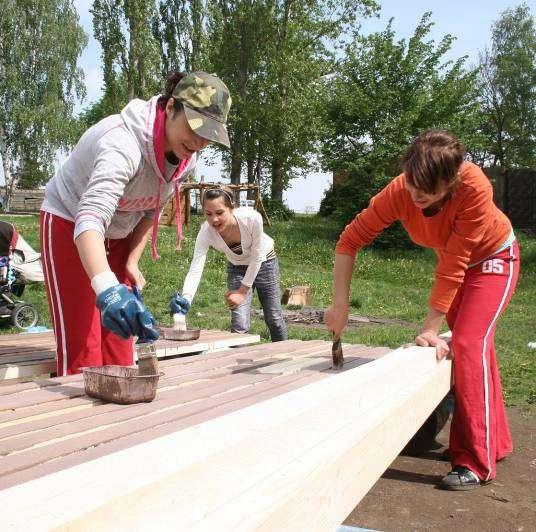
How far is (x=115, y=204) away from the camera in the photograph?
259cm

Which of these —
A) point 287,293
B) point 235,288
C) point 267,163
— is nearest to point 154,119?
point 235,288

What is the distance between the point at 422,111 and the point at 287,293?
10121mm

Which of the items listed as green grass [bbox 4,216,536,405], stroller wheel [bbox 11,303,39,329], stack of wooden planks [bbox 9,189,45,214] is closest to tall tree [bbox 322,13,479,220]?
green grass [bbox 4,216,536,405]

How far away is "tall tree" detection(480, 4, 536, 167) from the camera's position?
3316cm

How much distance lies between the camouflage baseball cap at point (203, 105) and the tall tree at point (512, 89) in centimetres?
3186

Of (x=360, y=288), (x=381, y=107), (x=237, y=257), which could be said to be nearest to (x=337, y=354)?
(x=237, y=257)

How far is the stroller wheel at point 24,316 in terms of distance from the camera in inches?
310

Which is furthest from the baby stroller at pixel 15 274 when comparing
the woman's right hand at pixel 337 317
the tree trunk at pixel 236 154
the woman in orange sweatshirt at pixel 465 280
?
the tree trunk at pixel 236 154

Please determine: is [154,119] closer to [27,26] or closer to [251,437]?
[251,437]

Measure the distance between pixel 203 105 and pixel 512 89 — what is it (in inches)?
1348

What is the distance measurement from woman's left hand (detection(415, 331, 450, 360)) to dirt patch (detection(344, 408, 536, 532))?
2.11ft

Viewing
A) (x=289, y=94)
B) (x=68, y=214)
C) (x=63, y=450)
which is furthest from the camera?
(x=289, y=94)

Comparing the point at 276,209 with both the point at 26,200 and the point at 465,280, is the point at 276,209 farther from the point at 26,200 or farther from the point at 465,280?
the point at 465,280

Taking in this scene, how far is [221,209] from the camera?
4914 mm
